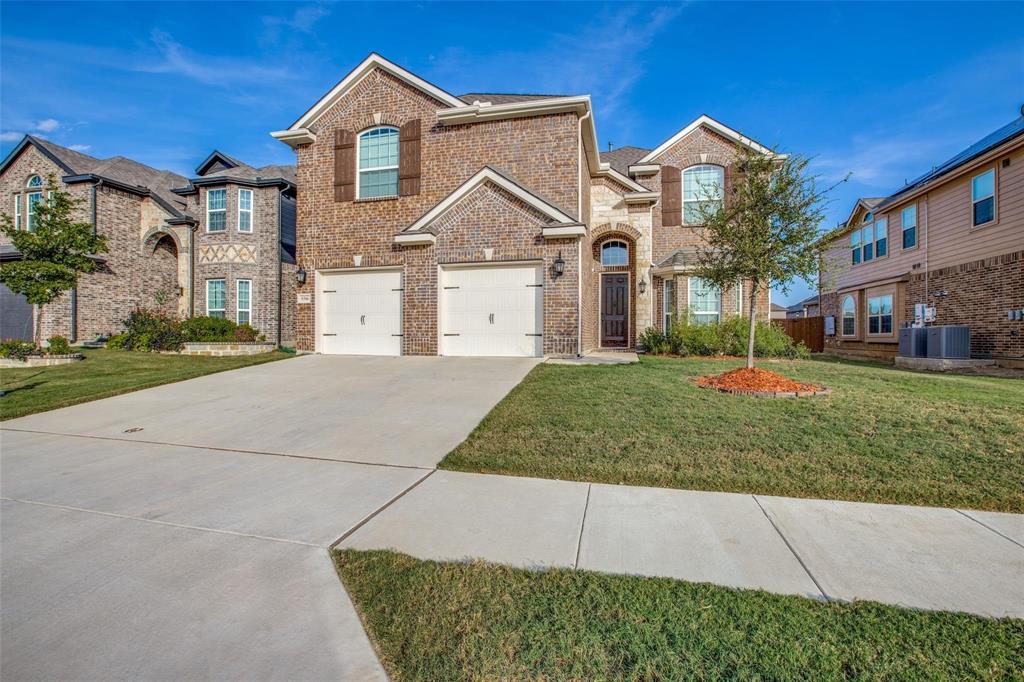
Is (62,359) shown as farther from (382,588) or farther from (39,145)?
(382,588)

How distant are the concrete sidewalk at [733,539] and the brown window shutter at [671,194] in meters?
13.3

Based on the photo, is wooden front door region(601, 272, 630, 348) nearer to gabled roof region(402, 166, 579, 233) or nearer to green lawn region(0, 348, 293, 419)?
gabled roof region(402, 166, 579, 233)

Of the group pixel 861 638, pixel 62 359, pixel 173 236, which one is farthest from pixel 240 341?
pixel 861 638

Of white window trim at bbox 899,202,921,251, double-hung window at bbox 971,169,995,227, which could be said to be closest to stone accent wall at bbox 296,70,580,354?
double-hung window at bbox 971,169,995,227

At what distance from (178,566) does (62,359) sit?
1416cm

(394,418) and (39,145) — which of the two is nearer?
(394,418)

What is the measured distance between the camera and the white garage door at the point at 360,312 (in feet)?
40.6

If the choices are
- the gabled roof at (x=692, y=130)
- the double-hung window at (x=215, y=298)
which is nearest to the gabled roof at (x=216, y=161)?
the double-hung window at (x=215, y=298)

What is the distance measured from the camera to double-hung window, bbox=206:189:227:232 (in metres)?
16.4

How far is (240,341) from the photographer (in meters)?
14.9

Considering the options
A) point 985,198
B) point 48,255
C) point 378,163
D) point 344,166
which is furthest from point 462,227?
point 985,198

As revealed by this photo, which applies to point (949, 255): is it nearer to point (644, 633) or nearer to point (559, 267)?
point (559, 267)

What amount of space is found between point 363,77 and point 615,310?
10254mm

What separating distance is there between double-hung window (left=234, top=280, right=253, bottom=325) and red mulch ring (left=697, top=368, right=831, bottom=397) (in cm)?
1553
